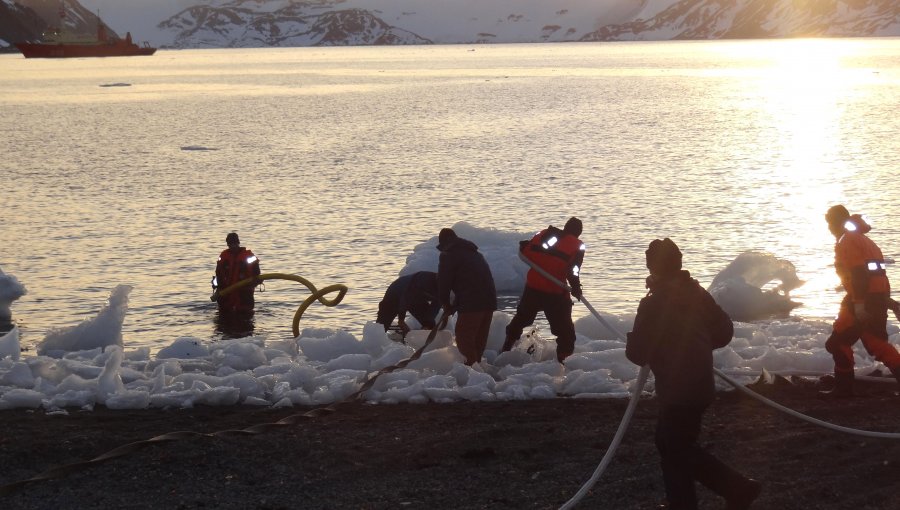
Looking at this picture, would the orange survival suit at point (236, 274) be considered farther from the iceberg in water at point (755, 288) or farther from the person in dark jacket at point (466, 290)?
the iceberg in water at point (755, 288)

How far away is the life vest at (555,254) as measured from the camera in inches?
523

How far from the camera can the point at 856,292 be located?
10492 millimetres

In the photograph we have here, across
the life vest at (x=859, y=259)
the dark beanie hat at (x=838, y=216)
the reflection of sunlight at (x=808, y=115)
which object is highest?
the dark beanie hat at (x=838, y=216)

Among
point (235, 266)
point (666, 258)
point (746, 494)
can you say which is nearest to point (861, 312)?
point (746, 494)

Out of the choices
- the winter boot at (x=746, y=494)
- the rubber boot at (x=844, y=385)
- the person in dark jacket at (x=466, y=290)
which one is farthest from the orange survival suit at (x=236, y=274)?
the winter boot at (x=746, y=494)

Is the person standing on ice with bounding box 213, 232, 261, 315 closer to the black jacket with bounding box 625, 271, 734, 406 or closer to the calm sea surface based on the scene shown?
the calm sea surface

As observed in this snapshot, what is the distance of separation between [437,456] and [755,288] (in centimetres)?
1082

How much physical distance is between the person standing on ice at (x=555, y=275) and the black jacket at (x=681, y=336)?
575 centimetres

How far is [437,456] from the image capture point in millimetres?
9625

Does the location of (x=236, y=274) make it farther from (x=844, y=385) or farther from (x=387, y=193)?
(x=387, y=193)

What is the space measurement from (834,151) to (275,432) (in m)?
49.3

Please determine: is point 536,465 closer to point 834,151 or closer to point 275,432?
point 275,432

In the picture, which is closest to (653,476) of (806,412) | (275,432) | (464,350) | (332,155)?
(806,412)

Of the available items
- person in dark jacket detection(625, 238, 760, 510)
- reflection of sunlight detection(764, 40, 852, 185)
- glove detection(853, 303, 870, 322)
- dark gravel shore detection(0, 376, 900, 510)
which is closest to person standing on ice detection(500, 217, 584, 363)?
dark gravel shore detection(0, 376, 900, 510)
